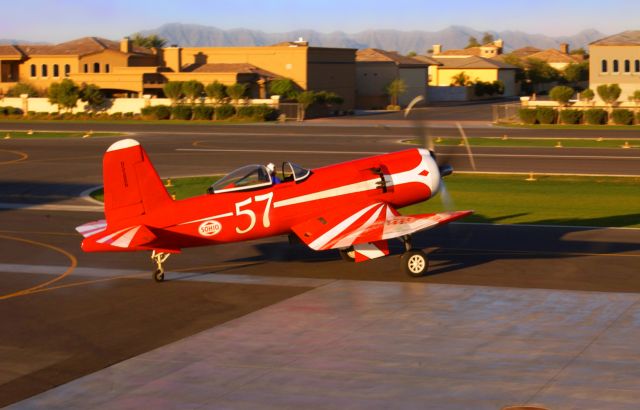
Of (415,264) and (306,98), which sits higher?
(306,98)

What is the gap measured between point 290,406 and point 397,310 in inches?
233

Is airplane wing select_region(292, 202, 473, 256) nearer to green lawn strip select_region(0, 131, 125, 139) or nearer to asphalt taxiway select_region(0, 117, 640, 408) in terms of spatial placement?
asphalt taxiway select_region(0, 117, 640, 408)

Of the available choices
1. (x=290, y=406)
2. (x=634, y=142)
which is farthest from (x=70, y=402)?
(x=634, y=142)

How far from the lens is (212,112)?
92125 millimetres

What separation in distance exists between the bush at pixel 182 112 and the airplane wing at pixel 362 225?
7164 cm

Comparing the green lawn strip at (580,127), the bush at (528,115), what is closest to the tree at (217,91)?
the green lawn strip at (580,127)

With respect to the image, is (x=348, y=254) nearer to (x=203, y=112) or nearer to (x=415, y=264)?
(x=415, y=264)

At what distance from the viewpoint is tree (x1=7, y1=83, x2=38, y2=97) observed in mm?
A: 108250

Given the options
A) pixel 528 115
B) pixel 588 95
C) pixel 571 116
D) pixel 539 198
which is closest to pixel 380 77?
pixel 588 95

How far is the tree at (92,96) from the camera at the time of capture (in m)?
97.9

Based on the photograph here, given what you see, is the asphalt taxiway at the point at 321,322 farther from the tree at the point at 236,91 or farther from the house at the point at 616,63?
the house at the point at 616,63

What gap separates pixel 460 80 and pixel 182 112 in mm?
66613

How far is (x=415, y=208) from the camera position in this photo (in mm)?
32094

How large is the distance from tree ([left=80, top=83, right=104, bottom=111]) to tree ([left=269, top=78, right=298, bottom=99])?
18.0m
